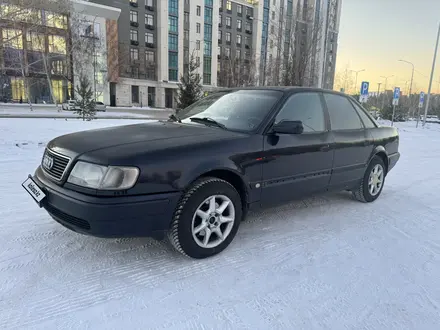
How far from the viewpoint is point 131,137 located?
298 cm

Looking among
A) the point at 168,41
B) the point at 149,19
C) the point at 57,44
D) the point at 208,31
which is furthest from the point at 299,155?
the point at 208,31

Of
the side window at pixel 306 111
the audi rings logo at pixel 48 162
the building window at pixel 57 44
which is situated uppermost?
the building window at pixel 57 44

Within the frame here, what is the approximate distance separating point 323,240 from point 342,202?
5.22 feet

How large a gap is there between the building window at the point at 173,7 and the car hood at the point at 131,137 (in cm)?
5812

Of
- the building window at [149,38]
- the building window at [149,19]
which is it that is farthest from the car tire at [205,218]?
the building window at [149,19]

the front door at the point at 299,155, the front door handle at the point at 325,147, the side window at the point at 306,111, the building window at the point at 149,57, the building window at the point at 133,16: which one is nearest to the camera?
the front door at the point at 299,155

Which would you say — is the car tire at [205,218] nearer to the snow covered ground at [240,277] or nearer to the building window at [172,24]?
the snow covered ground at [240,277]

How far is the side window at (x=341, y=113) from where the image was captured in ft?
13.7

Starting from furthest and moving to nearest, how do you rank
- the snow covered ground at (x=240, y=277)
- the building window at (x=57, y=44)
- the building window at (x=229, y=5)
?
the building window at (x=229, y=5) → the building window at (x=57, y=44) → the snow covered ground at (x=240, y=277)

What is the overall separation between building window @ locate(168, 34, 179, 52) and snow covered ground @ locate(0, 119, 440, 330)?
56165mm

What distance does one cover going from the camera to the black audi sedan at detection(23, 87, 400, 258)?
252 centimetres

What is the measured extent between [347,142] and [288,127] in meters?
1.42

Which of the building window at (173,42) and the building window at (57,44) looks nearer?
the building window at (57,44)

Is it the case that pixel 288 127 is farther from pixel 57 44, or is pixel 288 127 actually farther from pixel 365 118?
pixel 57 44
